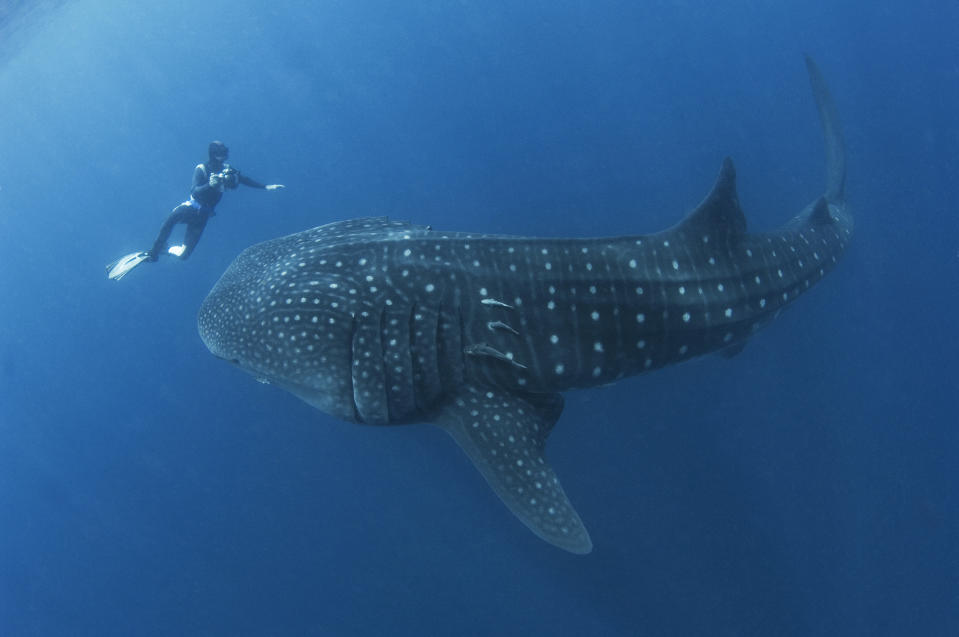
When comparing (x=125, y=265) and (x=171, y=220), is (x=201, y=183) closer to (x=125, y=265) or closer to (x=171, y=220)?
(x=171, y=220)

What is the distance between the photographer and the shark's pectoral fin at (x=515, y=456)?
3689 millimetres

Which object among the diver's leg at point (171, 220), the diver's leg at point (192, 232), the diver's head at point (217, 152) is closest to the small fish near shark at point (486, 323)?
the diver's head at point (217, 152)

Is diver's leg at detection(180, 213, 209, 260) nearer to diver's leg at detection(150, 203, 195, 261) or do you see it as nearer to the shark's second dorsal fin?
diver's leg at detection(150, 203, 195, 261)

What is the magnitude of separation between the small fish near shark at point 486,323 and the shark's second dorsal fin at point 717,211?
0.4 inches

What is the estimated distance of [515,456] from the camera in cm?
388

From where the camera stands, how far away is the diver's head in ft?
35.5

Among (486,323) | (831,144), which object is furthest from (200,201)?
(831,144)

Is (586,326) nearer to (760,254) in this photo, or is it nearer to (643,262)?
(643,262)

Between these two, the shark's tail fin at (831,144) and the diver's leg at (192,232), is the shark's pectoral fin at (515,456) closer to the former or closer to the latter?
the shark's tail fin at (831,144)

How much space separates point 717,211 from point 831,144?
4.94 metres

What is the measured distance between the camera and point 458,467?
29.0 feet

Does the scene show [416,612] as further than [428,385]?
Yes

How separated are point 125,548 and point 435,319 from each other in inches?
528

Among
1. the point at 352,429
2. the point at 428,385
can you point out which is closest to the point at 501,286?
the point at 428,385
